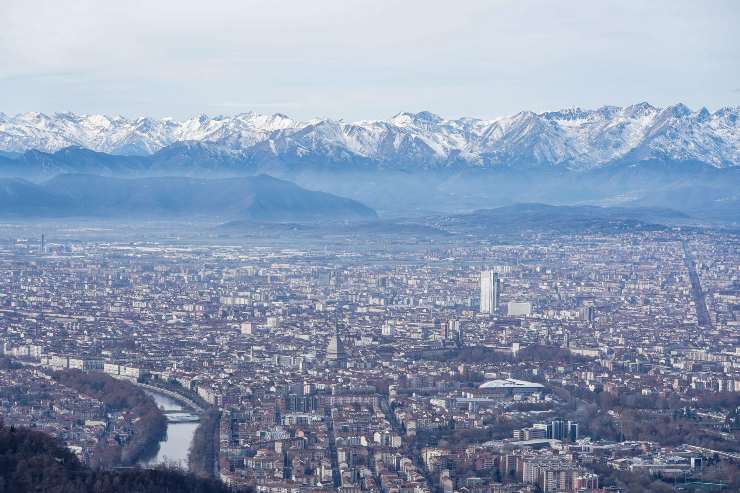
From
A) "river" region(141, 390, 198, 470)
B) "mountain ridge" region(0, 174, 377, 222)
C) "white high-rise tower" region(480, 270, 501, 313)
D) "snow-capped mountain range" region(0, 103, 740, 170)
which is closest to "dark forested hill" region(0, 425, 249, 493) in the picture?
"river" region(141, 390, 198, 470)

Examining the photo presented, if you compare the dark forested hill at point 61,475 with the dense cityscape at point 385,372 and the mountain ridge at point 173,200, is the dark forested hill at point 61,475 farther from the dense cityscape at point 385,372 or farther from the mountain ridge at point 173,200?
the mountain ridge at point 173,200

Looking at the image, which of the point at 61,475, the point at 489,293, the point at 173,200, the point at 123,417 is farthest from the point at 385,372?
the point at 173,200

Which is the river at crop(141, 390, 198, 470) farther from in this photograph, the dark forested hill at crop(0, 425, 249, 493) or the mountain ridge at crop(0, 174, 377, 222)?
the mountain ridge at crop(0, 174, 377, 222)

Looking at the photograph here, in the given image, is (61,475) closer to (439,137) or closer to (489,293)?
(489,293)

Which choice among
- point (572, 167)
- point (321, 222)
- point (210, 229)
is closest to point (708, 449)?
point (210, 229)

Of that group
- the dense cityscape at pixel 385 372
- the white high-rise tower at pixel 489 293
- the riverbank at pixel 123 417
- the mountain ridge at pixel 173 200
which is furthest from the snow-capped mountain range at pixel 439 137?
the riverbank at pixel 123 417

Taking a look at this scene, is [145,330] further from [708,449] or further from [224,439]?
[708,449]
